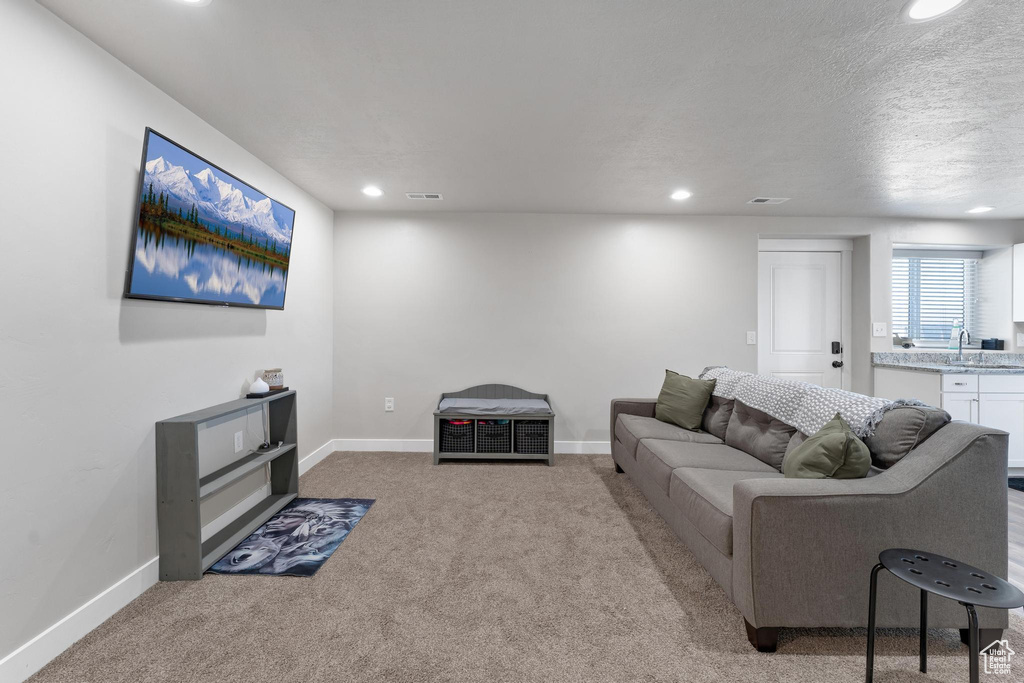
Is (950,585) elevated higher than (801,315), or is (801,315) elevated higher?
(801,315)

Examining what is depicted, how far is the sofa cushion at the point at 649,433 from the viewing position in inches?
127

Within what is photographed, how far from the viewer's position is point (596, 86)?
83.0 inches

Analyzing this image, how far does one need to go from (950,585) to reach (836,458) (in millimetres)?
603

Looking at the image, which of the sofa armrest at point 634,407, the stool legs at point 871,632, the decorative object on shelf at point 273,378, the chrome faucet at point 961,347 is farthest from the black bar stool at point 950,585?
the chrome faucet at point 961,347

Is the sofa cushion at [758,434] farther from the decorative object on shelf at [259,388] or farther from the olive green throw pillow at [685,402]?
the decorative object on shelf at [259,388]

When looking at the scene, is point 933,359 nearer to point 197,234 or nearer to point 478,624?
point 478,624

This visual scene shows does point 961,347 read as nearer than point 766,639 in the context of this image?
No

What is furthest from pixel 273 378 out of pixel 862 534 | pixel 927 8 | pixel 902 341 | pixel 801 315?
pixel 902 341

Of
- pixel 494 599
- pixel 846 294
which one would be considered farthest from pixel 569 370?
pixel 846 294

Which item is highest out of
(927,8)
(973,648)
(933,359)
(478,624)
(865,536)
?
(927,8)

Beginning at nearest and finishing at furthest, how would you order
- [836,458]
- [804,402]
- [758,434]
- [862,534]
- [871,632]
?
[871,632] → [862,534] → [836,458] → [804,402] → [758,434]

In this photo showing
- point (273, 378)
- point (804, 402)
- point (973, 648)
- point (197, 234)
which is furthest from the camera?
point (273, 378)

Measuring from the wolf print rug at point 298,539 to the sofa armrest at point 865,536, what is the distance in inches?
81.1

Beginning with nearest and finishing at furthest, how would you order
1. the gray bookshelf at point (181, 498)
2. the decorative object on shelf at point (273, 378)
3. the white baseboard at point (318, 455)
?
1. the gray bookshelf at point (181, 498)
2. the decorative object on shelf at point (273, 378)
3. the white baseboard at point (318, 455)
